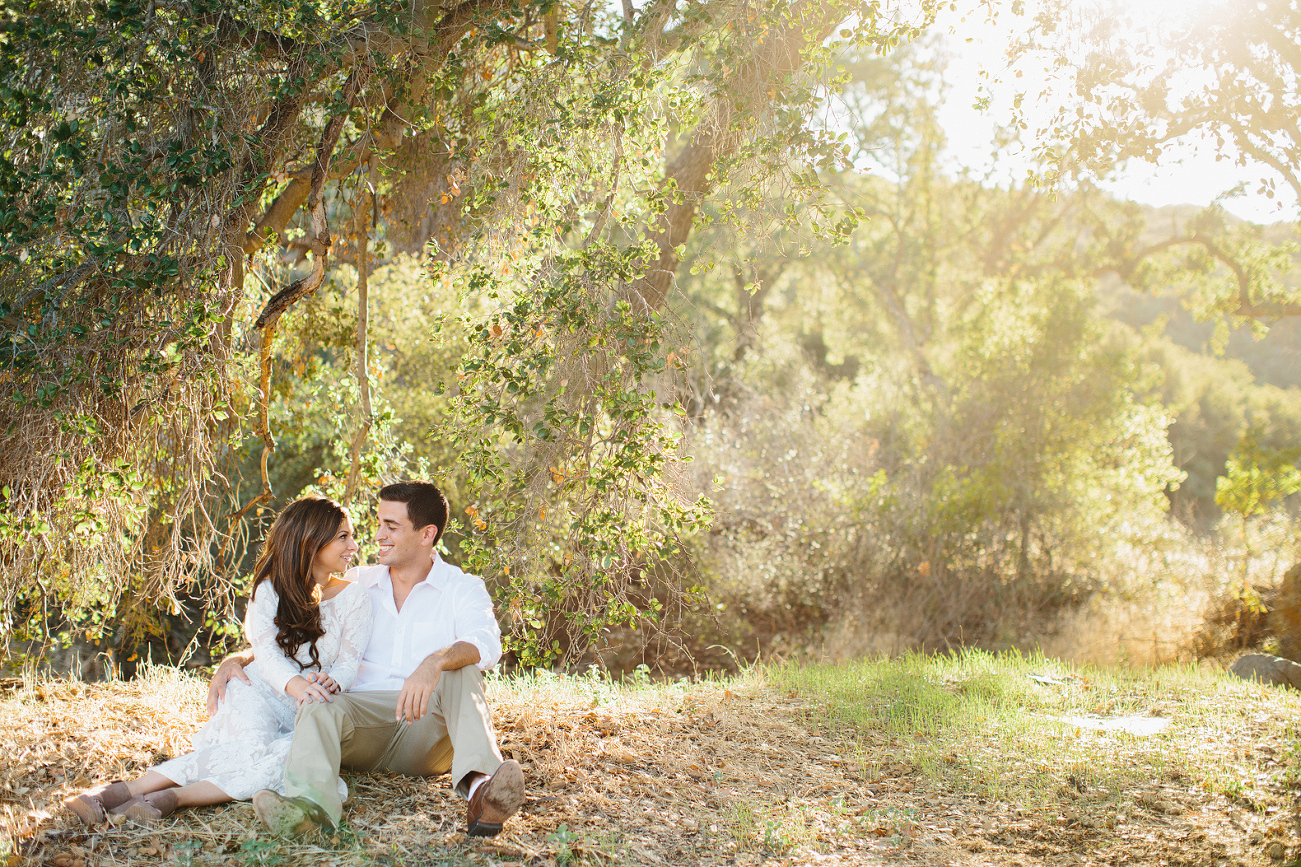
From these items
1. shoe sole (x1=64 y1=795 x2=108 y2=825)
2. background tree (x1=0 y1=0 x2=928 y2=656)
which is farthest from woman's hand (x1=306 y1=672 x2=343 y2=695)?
background tree (x1=0 y1=0 x2=928 y2=656)

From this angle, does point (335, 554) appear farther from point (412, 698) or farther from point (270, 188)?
point (270, 188)

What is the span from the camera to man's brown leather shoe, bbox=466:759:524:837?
10.5 ft

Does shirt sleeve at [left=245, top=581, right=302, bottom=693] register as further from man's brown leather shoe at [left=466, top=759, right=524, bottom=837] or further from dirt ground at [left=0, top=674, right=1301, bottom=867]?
man's brown leather shoe at [left=466, top=759, right=524, bottom=837]

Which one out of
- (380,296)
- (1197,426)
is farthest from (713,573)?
(1197,426)

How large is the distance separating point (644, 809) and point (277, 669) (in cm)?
159

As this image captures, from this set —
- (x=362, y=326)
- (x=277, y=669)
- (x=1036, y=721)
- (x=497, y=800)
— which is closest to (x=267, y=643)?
(x=277, y=669)

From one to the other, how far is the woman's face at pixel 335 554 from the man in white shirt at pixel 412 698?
138 millimetres

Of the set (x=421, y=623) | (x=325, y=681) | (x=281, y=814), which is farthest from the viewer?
(x=421, y=623)

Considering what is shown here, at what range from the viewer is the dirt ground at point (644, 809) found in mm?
3168

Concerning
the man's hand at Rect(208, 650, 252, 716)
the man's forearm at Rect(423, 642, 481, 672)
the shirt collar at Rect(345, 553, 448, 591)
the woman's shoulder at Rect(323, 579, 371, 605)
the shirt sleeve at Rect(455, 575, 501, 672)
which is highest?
the shirt collar at Rect(345, 553, 448, 591)

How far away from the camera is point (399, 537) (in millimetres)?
3721

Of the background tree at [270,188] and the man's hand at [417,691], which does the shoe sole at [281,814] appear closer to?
the man's hand at [417,691]

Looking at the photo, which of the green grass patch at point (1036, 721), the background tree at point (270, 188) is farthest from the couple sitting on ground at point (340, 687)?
the green grass patch at point (1036, 721)

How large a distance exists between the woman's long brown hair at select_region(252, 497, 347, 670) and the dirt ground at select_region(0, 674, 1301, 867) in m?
0.65
